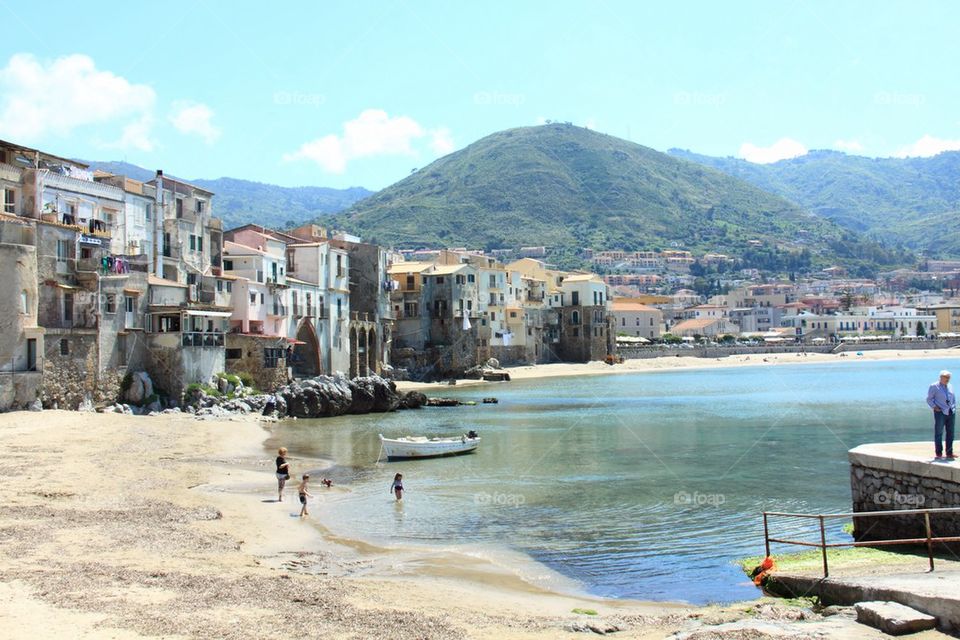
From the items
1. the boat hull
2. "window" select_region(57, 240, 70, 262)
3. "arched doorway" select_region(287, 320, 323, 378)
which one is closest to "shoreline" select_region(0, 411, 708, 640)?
the boat hull

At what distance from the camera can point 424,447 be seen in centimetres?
4050

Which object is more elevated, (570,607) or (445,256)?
(445,256)

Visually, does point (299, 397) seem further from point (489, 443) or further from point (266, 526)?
point (266, 526)

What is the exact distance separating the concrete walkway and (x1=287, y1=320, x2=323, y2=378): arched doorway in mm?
62010

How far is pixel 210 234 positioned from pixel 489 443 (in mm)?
30003

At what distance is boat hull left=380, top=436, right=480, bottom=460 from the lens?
39.8 meters

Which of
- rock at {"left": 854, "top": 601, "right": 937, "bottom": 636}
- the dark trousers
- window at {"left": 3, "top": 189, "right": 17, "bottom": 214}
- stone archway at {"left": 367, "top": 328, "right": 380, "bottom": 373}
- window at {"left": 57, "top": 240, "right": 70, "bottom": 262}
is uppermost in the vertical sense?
window at {"left": 3, "top": 189, "right": 17, "bottom": 214}

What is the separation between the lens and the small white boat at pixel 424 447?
39.8 m

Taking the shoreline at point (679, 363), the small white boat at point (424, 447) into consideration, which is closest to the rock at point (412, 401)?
the shoreline at point (679, 363)

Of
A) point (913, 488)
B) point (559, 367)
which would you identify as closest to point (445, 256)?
point (559, 367)

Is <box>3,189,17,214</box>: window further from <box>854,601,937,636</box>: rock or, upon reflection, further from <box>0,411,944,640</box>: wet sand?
<box>854,601,937,636</box>: rock

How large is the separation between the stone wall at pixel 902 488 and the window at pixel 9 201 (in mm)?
41870

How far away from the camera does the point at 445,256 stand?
380ft

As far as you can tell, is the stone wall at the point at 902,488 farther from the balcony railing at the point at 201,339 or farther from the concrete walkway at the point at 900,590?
the balcony railing at the point at 201,339
